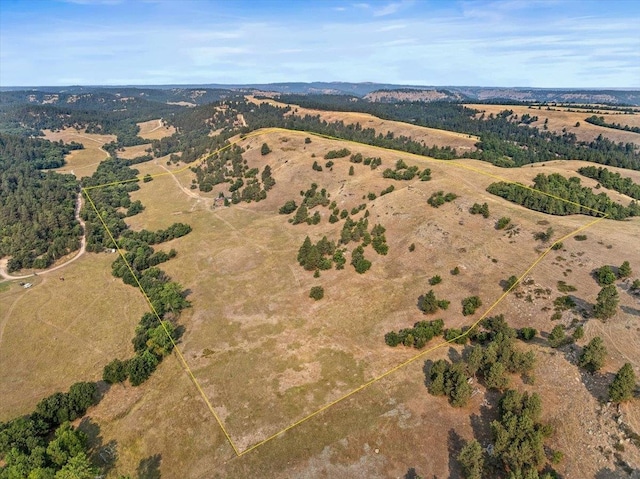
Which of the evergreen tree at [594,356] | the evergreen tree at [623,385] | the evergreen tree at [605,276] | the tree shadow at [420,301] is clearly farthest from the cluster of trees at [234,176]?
the evergreen tree at [623,385]

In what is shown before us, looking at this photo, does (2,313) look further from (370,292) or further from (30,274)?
(370,292)

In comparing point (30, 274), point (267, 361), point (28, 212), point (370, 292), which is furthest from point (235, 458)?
point (28, 212)

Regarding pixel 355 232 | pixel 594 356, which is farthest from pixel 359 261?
pixel 594 356

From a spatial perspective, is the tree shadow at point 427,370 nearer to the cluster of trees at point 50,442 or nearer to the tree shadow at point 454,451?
the tree shadow at point 454,451

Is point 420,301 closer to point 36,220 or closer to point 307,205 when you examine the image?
point 307,205

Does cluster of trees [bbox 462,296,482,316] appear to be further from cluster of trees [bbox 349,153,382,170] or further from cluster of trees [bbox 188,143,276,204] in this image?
cluster of trees [bbox 188,143,276,204]
